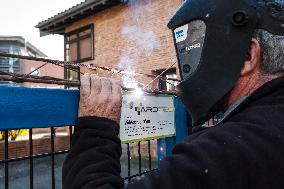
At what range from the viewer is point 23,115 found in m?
1.26

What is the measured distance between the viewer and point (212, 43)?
1317 millimetres

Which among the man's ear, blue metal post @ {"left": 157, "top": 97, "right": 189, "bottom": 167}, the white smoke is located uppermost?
the white smoke

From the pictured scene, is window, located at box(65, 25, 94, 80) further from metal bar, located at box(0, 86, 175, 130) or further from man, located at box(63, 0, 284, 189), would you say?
man, located at box(63, 0, 284, 189)

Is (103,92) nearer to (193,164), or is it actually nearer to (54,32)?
(193,164)

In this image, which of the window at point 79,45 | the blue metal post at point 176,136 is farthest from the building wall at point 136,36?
the blue metal post at point 176,136

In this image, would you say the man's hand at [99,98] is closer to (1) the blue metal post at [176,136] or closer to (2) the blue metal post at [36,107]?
(2) the blue metal post at [36,107]

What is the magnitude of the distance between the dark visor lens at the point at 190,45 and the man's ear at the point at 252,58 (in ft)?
0.68

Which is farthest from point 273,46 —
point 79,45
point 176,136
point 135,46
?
point 79,45

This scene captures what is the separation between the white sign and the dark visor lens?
44 cm

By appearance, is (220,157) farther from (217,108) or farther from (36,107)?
(36,107)

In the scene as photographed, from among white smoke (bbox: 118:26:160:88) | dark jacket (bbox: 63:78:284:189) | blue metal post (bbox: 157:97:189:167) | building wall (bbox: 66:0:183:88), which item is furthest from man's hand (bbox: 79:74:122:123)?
white smoke (bbox: 118:26:160:88)

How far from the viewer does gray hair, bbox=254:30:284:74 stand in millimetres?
1180

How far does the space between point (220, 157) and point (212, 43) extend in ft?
1.84

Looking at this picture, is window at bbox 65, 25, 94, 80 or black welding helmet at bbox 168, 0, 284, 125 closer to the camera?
black welding helmet at bbox 168, 0, 284, 125
